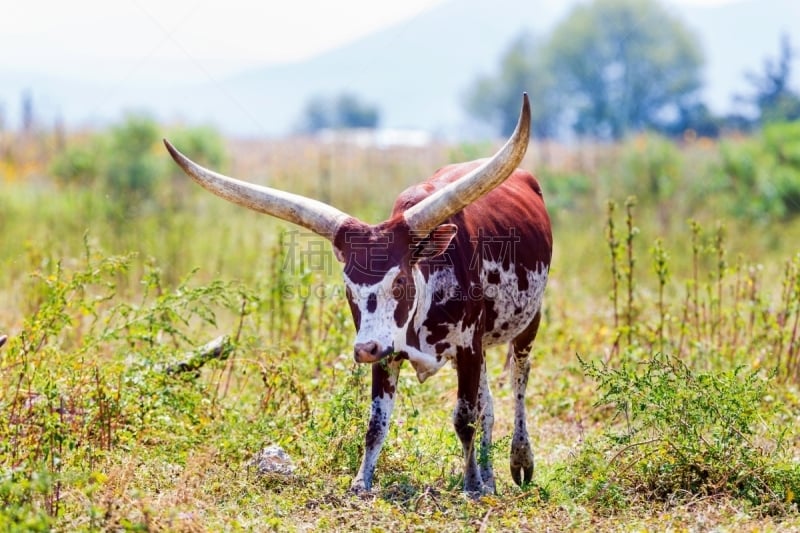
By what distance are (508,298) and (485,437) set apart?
824 mm

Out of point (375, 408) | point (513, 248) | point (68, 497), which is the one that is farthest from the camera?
point (513, 248)

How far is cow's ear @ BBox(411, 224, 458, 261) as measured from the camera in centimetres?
538

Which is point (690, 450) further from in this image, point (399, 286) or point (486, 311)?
point (399, 286)

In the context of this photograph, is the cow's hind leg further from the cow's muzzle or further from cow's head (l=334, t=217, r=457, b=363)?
the cow's muzzle

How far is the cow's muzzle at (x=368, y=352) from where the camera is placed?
5.05 metres

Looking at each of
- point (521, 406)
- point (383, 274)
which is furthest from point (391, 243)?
point (521, 406)

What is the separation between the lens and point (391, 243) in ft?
17.4

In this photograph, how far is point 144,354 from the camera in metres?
6.52

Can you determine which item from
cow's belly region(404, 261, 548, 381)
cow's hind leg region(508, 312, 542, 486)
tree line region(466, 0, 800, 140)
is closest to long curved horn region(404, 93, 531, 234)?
cow's belly region(404, 261, 548, 381)

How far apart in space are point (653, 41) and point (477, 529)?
71.4m

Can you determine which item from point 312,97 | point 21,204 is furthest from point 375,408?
point 312,97

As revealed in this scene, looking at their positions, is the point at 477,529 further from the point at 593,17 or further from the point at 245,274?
the point at 593,17

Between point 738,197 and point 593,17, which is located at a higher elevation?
Result: point 593,17

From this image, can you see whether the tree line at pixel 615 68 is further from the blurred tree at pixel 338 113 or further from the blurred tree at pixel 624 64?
the blurred tree at pixel 338 113
